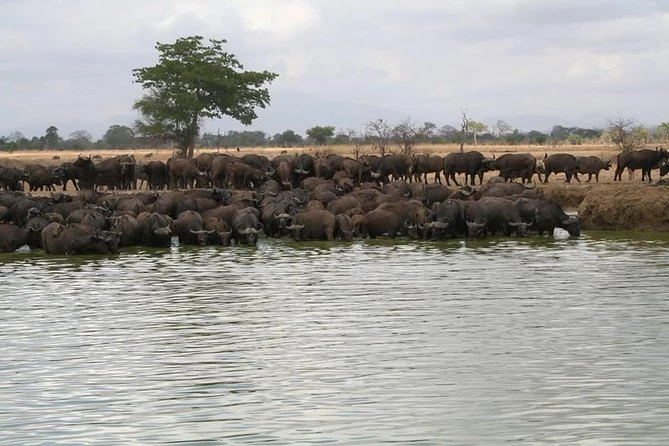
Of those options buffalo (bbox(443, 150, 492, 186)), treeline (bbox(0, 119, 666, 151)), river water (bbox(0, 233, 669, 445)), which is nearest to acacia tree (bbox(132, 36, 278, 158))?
treeline (bbox(0, 119, 666, 151))

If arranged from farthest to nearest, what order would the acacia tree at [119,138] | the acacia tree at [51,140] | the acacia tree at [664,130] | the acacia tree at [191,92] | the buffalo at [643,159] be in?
the acacia tree at [119,138] < the acacia tree at [51,140] < the acacia tree at [664,130] < the acacia tree at [191,92] < the buffalo at [643,159]

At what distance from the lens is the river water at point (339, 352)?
9.90 m

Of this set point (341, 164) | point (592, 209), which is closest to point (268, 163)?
point (341, 164)

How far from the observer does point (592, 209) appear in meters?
29.6

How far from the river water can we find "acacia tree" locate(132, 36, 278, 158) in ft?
122

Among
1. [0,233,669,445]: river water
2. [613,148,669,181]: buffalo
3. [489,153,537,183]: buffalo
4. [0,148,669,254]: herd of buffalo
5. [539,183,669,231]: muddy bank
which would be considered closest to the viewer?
[0,233,669,445]: river water

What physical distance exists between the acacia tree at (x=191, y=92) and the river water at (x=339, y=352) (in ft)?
122

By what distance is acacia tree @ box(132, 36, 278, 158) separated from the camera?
59.5 meters

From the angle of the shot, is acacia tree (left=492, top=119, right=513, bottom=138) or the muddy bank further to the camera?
acacia tree (left=492, top=119, right=513, bottom=138)

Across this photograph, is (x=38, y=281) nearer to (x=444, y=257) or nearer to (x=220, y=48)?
(x=444, y=257)

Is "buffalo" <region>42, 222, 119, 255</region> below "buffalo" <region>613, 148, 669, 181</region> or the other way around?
below

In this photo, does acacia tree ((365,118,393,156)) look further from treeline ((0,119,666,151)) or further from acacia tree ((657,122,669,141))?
acacia tree ((657,122,669,141))

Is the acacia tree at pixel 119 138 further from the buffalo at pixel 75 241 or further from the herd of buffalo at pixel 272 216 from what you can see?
the buffalo at pixel 75 241

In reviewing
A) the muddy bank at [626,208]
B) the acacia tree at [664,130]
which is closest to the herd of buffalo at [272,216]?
the muddy bank at [626,208]
